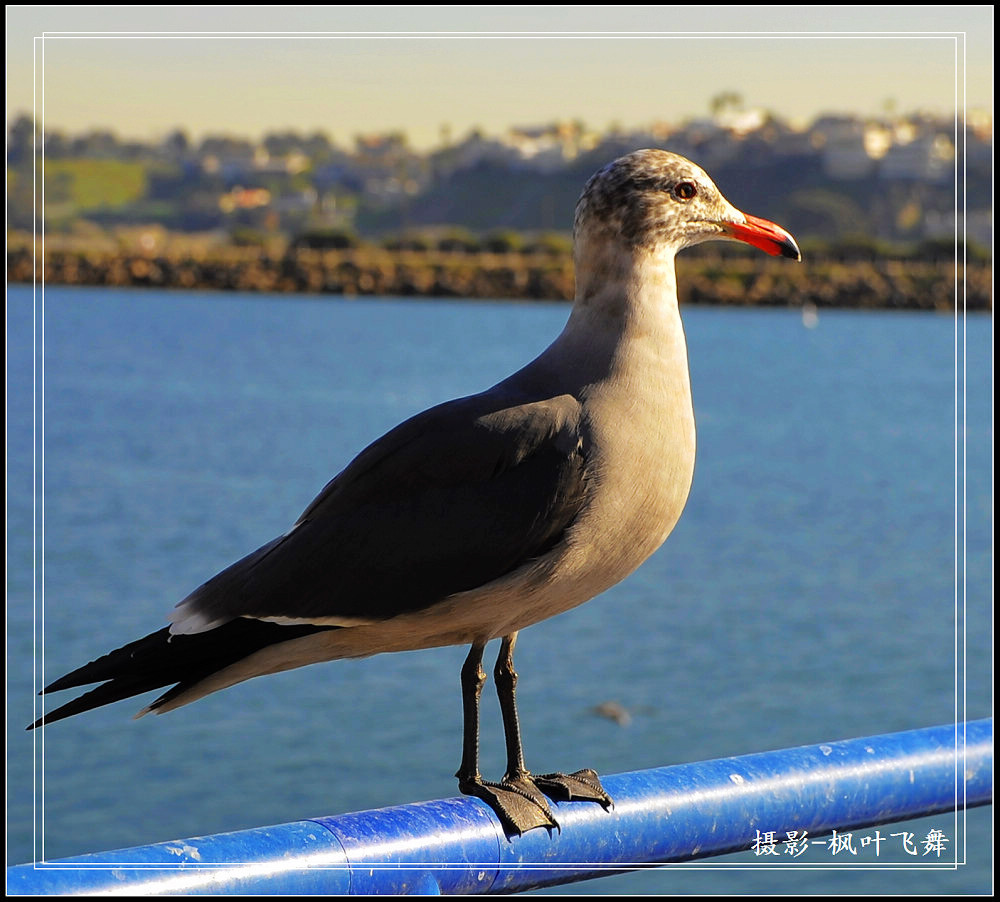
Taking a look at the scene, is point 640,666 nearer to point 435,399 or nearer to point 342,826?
point 342,826

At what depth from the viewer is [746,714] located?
1432cm

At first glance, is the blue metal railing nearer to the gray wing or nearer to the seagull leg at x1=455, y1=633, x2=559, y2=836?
the seagull leg at x1=455, y1=633, x2=559, y2=836

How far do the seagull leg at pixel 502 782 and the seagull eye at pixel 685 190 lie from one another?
1050mm

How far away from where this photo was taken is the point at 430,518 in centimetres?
302

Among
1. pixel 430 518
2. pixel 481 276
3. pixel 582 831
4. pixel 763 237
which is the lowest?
pixel 582 831

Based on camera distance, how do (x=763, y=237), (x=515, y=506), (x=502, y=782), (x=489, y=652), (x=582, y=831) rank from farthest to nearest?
(x=489, y=652) < (x=763, y=237) < (x=502, y=782) < (x=515, y=506) < (x=582, y=831)

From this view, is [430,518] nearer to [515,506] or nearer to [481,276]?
[515,506]

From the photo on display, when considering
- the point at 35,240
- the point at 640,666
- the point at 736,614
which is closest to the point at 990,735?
the point at 35,240

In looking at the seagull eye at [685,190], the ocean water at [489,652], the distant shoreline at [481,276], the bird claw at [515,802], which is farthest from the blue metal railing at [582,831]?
the distant shoreline at [481,276]

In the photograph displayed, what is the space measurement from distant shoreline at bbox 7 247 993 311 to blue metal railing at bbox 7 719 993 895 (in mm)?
39155

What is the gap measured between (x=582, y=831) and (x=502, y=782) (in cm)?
31

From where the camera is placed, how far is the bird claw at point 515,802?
277 centimetres

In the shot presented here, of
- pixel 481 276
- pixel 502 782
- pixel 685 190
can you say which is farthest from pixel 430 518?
pixel 481 276

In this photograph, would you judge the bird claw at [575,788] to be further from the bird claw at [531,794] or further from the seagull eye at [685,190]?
the seagull eye at [685,190]
